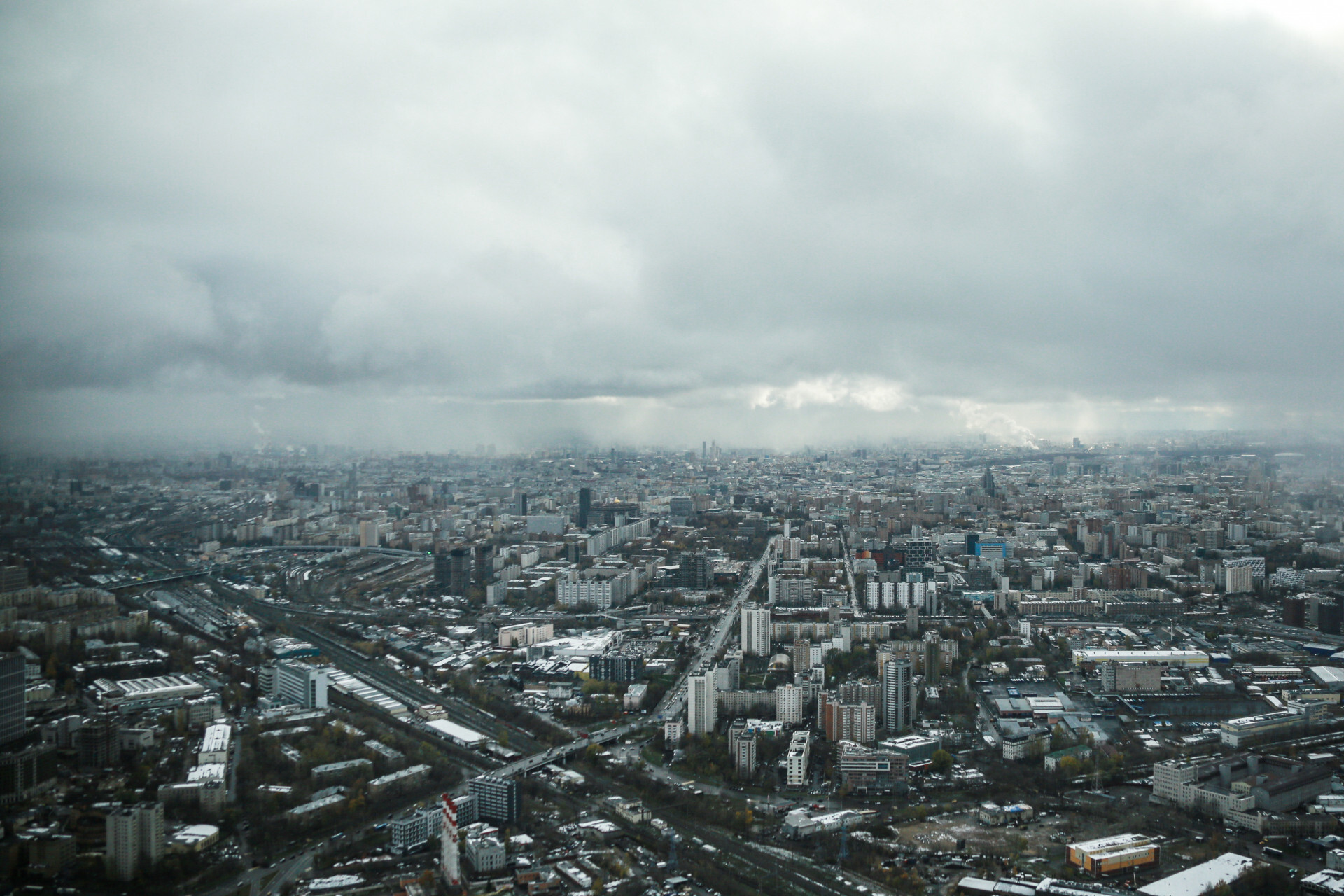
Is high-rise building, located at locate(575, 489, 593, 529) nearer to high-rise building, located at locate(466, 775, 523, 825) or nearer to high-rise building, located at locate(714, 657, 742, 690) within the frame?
high-rise building, located at locate(714, 657, 742, 690)

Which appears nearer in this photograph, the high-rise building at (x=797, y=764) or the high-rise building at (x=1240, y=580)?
the high-rise building at (x=797, y=764)

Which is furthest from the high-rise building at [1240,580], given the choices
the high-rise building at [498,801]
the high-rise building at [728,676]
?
the high-rise building at [498,801]

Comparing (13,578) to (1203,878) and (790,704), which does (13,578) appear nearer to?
(790,704)

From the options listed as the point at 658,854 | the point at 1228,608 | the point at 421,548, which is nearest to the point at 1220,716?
the point at 1228,608

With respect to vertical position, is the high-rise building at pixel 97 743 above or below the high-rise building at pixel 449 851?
above

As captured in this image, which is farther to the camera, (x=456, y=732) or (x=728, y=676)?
(x=728, y=676)

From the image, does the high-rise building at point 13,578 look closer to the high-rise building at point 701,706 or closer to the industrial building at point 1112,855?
the high-rise building at point 701,706

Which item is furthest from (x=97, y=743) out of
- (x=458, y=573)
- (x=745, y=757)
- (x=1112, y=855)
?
(x=458, y=573)

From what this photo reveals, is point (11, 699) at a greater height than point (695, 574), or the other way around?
point (11, 699)

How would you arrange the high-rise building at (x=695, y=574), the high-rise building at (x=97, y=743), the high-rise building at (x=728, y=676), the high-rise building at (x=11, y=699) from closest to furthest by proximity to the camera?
the high-rise building at (x=11, y=699) < the high-rise building at (x=97, y=743) < the high-rise building at (x=728, y=676) < the high-rise building at (x=695, y=574)
